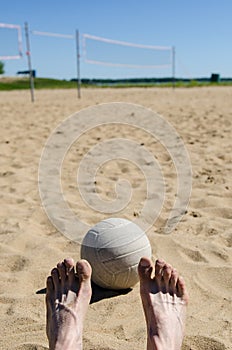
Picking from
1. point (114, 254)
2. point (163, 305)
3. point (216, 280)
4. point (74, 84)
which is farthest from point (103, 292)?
point (74, 84)

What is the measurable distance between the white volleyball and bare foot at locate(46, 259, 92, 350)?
7.7 inches

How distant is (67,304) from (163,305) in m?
0.45

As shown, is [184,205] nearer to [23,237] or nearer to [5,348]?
[23,237]

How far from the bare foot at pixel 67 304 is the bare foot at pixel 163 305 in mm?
287

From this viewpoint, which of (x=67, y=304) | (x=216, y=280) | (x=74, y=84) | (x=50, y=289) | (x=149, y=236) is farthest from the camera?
(x=74, y=84)

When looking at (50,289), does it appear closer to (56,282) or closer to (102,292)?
(56,282)

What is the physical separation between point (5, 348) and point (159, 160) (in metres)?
3.78

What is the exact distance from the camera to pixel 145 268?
2262mm

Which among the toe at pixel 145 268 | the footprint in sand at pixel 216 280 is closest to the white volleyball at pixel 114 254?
the toe at pixel 145 268

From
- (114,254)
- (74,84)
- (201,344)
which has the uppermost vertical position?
(74,84)

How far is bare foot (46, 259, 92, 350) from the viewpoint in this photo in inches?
76.1

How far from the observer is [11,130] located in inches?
300

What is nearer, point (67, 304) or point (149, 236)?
point (67, 304)

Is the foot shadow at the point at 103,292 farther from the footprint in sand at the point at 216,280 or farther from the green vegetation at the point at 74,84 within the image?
the green vegetation at the point at 74,84
